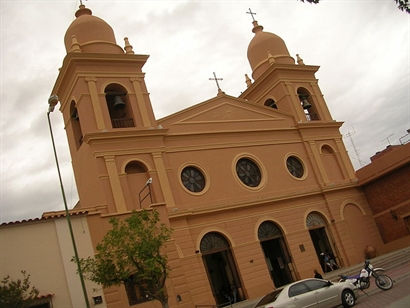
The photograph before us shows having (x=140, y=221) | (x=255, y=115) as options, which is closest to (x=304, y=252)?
(x=255, y=115)

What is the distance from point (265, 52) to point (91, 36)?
12.4m

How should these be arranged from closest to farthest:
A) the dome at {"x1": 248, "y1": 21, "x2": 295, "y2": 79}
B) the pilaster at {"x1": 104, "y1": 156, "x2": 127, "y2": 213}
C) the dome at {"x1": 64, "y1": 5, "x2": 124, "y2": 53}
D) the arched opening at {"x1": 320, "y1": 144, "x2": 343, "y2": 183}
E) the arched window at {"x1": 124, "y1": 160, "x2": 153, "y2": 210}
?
the pilaster at {"x1": 104, "y1": 156, "x2": 127, "y2": 213}, the arched window at {"x1": 124, "y1": 160, "x2": 153, "y2": 210}, the dome at {"x1": 64, "y1": 5, "x2": 124, "y2": 53}, the arched opening at {"x1": 320, "y1": 144, "x2": 343, "y2": 183}, the dome at {"x1": 248, "y1": 21, "x2": 295, "y2": 79}

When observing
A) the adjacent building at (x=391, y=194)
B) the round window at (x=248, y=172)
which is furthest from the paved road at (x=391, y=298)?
the adjacent building at (x=391, y=194)

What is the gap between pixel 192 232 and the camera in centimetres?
2355

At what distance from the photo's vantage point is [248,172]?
27219 mm

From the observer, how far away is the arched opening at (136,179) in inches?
902

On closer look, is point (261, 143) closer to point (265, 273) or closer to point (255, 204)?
point (255, 204)

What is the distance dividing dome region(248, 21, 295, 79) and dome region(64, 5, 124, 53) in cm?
1062

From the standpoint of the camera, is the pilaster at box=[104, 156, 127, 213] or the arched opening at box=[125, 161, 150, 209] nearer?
the pilaster at box=[104, 156, 127, 213]

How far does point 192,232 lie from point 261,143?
24.3ft

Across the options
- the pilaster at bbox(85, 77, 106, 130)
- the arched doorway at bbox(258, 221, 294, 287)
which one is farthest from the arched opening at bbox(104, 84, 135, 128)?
the arched doorway at bbox(258, 221, 294, 287)

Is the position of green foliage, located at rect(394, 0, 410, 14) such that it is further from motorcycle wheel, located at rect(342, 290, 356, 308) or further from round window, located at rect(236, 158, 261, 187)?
round window, located at rect(236, 158, 261, 187)

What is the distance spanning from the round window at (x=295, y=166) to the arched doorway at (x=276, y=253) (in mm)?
4040

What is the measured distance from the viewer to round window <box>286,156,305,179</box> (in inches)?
1135
